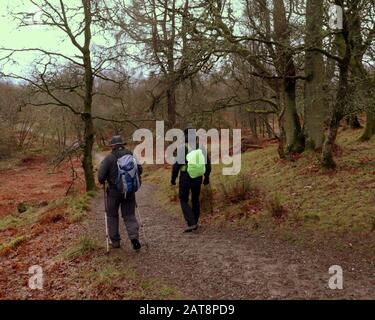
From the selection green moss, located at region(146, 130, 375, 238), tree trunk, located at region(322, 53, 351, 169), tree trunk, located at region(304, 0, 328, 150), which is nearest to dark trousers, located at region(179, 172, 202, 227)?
green moss, located at region(146, 130, 375, 238)

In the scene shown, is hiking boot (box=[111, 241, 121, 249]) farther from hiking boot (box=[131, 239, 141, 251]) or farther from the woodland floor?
hiking boot (box=[131, 239, 141, 251])

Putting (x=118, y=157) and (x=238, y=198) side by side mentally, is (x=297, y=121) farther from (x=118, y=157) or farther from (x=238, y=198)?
(x=118, y=157)

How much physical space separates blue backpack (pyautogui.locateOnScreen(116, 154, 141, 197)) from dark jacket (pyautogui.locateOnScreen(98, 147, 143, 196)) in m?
0.12

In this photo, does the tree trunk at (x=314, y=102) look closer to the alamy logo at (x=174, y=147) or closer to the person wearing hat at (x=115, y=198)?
the alamy logo at (x=174, y=147)

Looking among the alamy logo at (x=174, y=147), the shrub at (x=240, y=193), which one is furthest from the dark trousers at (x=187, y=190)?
the alamy logo at (x=174, y=147)

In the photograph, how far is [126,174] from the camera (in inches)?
296

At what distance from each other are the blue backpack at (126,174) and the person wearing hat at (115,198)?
13 cm

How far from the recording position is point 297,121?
15.4 meters

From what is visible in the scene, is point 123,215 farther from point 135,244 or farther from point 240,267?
point 240,267

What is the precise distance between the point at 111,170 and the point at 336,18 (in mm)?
5378

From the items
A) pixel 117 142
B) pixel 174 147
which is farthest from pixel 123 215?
pixel 174 147

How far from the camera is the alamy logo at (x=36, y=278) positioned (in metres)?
6.89
